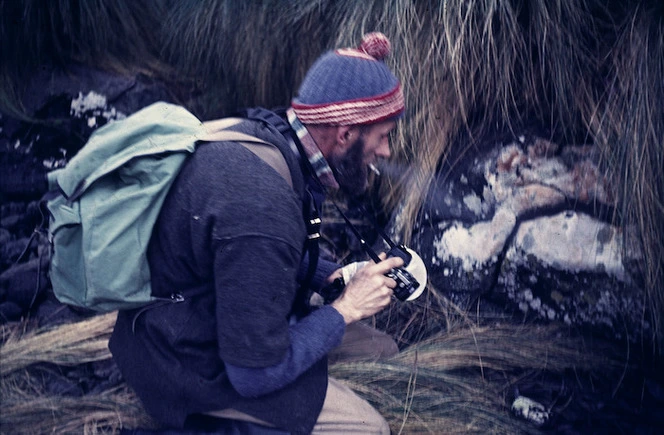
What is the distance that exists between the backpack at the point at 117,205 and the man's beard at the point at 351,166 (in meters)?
0.24

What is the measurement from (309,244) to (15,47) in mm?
2543

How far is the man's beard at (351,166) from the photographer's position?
1723 mm

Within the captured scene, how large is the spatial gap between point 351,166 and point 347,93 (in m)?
0.22

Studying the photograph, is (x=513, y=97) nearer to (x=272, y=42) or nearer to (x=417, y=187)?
(x=417, y=187)

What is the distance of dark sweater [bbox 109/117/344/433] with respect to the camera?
1392 millimetres

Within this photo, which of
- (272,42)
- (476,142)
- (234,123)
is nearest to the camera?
(234,123)

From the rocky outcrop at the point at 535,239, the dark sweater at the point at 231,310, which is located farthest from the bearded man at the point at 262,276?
the rocky outcrop at the point at 535,239

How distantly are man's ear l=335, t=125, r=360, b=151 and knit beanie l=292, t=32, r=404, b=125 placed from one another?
0.9 inches

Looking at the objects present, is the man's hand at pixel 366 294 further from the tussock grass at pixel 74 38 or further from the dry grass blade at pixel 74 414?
the tussock grass at pixel 74 38

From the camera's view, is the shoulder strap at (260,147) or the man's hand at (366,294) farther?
the man's hand at (366,294)

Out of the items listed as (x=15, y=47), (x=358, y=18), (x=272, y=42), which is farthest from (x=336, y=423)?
(x=15, y=47)

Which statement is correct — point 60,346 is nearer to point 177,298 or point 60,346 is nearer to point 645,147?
point 177,298

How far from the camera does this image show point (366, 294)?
1.69m

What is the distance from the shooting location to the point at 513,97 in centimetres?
253
